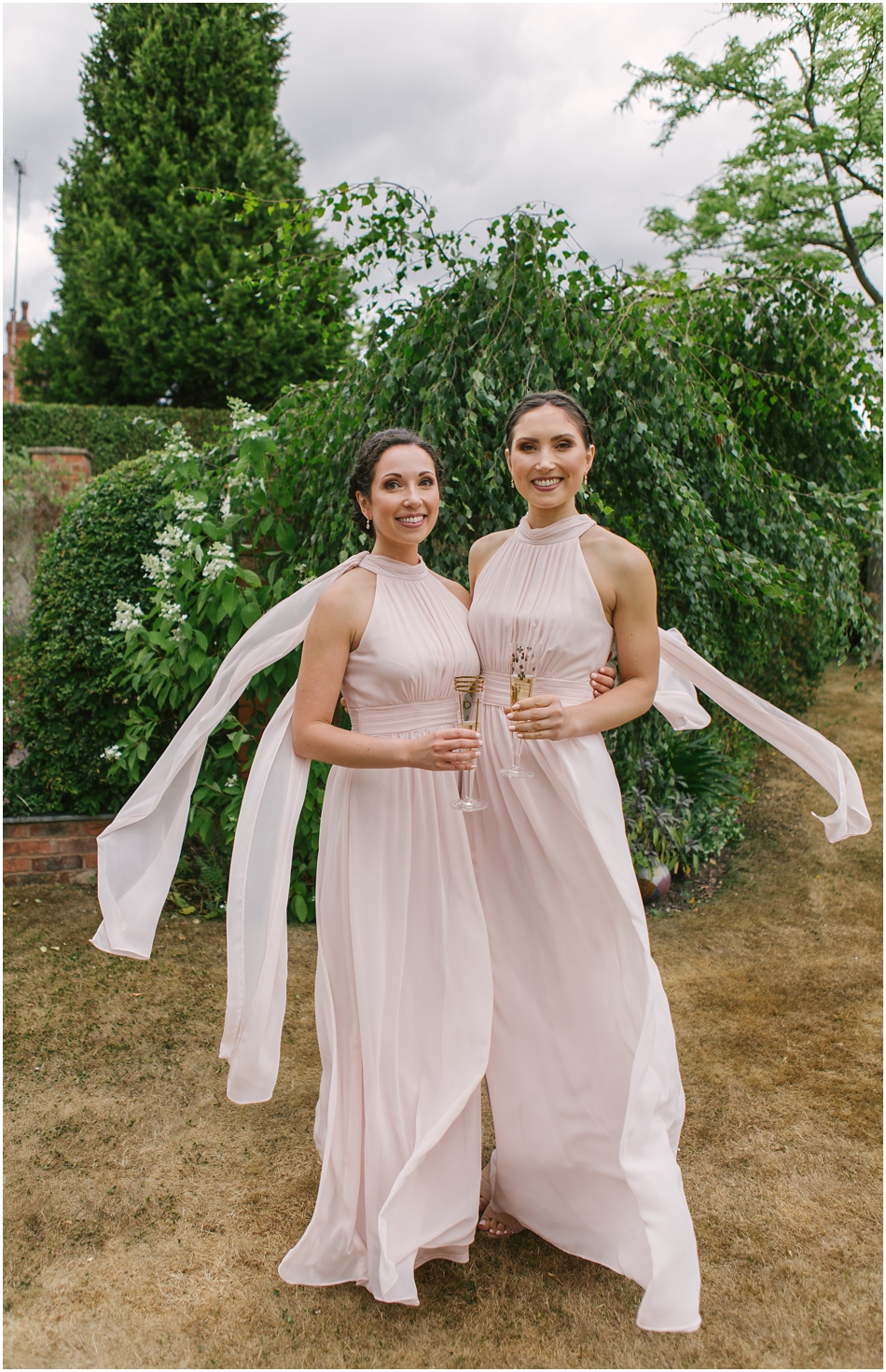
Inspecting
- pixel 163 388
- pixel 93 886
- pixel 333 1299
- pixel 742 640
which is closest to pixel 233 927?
pixel 333 1299

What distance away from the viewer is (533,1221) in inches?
91.6

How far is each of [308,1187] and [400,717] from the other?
145 cm

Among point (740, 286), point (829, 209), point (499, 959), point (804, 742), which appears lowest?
point (499, 959)

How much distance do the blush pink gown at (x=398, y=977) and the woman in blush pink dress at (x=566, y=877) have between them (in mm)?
122

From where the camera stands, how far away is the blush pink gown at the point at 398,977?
2.13 meters

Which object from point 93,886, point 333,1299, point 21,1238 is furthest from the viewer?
point 93,886

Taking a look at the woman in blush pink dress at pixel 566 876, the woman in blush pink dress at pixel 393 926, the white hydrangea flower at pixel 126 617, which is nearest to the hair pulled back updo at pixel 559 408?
the woman in blush pink dress at pixel 566 876

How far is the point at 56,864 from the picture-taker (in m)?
4.83

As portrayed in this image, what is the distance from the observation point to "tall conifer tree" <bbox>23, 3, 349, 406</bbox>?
46.0ft

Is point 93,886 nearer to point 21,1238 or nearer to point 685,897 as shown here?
point 21,1238

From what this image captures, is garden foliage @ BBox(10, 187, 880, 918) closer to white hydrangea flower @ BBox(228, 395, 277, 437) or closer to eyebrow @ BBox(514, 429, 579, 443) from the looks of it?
white hydrangea flower @ BBox(228, 395, 277, 437)

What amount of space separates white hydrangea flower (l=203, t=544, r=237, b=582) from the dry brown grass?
5.51 ft

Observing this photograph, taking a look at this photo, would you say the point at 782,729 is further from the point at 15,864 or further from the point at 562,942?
the point at 15,864

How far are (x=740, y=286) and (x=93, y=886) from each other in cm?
482
